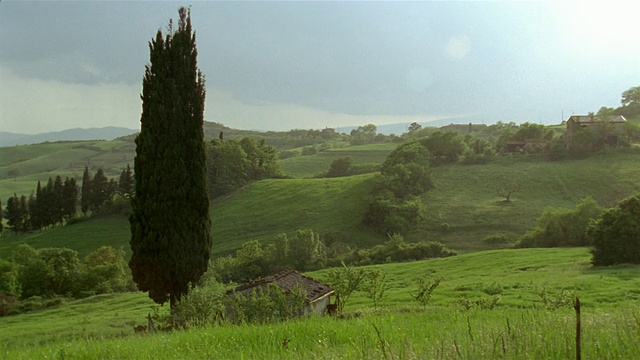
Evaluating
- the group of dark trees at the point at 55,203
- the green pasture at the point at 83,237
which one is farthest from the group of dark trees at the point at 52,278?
the group of dark trees at the point at 55,203

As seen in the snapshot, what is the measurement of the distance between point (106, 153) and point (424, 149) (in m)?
142

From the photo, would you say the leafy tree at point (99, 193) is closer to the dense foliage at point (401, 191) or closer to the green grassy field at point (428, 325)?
the dense foliage at point (401, 191)

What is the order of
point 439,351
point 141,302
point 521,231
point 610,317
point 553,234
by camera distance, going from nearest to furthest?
point 439,351, point 610,317, point 141,302, point 553,234, point 521,231

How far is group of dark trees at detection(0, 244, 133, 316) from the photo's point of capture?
1854 inches

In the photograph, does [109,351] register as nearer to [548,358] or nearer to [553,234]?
[548,358]

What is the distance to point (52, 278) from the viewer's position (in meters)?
50.7

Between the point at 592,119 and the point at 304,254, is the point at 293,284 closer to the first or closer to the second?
the point at 304,254

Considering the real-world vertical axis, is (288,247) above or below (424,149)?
below

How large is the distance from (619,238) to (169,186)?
98.9ft

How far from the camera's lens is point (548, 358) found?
5.58 m

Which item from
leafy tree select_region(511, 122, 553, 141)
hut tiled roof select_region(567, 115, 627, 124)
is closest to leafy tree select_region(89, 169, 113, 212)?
leafy tree select_region(511, 122, 553, 141)

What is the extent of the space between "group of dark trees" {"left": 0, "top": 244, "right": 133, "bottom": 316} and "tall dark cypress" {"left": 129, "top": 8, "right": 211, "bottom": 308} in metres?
23.8

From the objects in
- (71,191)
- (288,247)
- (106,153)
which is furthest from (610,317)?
(106,153)

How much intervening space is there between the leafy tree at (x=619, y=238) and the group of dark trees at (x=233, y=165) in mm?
62223
